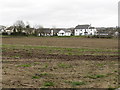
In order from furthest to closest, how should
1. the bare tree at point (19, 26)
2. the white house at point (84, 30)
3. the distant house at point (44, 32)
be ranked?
the white house at point (84, 30), the distant house at point (44, 32), the bare tree at point (19, 26)

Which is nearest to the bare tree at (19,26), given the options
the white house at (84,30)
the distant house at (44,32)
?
the distant house at (44,32)

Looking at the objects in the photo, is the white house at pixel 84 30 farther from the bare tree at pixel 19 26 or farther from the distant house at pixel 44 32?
the bare tree at pixel 19 26

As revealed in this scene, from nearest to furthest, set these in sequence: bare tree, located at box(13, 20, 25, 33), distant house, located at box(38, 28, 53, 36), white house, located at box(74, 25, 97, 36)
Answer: bare tree, located at box(13, 20, 25, 33)
distant house, located at box(38, 28, 53, 36)
white house, located at box(74, 25, 97, 36)

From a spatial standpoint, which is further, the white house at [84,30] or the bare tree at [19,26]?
the white house at [84,30]

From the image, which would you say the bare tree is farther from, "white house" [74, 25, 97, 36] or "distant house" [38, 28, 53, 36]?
"white house" [74, 25, 97, 36]

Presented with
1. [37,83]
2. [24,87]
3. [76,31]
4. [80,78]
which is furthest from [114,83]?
[76,31]

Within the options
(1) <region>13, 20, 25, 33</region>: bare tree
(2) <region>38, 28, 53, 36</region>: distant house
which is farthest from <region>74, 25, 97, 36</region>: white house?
(1) <region>13, 20, 25, 33</region>: bare tree

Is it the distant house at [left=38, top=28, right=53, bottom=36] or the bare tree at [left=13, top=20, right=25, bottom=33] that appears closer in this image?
the bare tree at [left=13, top=20, right=25, bottom=33]

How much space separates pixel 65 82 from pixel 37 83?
110 centimetres

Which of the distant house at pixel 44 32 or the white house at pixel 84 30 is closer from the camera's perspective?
the distant house at pixel 44 32

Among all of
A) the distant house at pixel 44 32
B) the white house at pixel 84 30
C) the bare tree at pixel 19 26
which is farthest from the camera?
the white house at pixel 84 30

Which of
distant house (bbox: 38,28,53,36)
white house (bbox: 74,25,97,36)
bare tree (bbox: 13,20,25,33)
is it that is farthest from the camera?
white house (bbox: 74,25,97,36)

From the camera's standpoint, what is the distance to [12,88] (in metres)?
6.64

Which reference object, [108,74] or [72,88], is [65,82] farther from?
[108,74]
